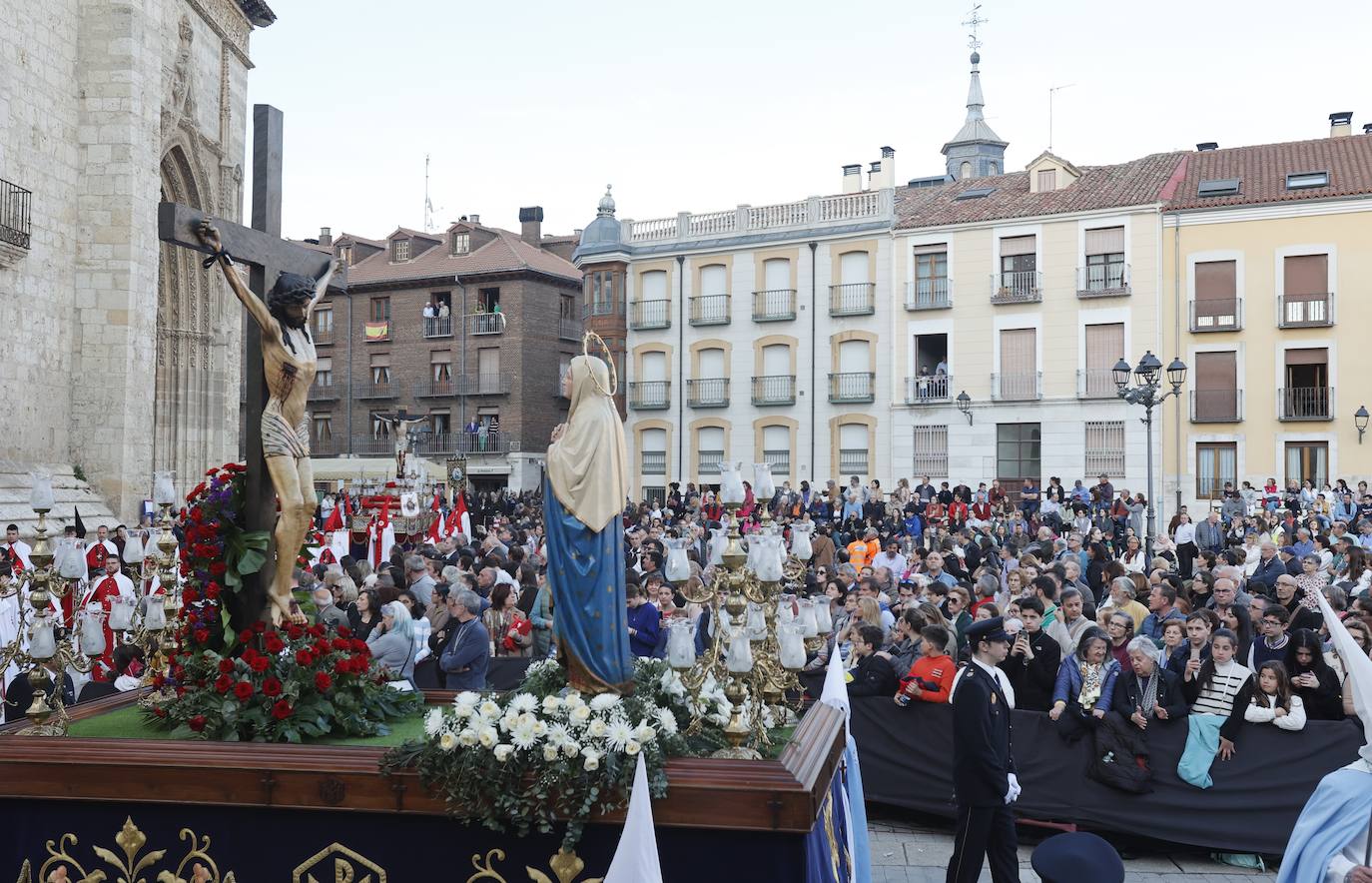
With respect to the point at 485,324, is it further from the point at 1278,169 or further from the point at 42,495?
the point at 42,495

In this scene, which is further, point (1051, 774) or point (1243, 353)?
point (1243, 353)

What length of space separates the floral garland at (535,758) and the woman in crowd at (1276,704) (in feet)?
16.7

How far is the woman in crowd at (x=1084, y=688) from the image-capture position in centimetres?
886

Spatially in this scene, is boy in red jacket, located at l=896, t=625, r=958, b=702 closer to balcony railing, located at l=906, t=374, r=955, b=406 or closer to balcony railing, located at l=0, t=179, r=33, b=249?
balcony railing, located at l=0, t=179, r=33, b=249

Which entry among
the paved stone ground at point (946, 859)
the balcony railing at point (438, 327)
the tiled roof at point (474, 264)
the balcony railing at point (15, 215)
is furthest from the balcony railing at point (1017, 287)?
the paved stone ground at point (946, 859)

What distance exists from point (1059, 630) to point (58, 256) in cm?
1725

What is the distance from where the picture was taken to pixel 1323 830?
4117mm

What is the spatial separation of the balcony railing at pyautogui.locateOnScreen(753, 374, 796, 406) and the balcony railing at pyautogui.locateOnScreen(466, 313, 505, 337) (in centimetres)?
1288

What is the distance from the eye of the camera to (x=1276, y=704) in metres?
8.52

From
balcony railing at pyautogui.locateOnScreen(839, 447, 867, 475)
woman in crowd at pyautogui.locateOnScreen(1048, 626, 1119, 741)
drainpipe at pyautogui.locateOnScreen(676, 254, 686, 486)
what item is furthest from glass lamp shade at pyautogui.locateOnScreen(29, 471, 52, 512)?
drainpipe at pyautogui.locateOnScreen(676, 254, 686, 486)

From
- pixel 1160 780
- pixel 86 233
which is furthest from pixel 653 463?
pixel 1160 780

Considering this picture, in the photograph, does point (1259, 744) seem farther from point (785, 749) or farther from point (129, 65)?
point (129, 65)

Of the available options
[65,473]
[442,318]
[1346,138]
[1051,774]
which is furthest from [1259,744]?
[442,318]

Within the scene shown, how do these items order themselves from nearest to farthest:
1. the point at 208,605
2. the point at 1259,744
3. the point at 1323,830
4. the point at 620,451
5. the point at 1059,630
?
the point at 1323,830
the point at 620,451
the point at 208,605
the point at 1259,744
the point at 1059,630
